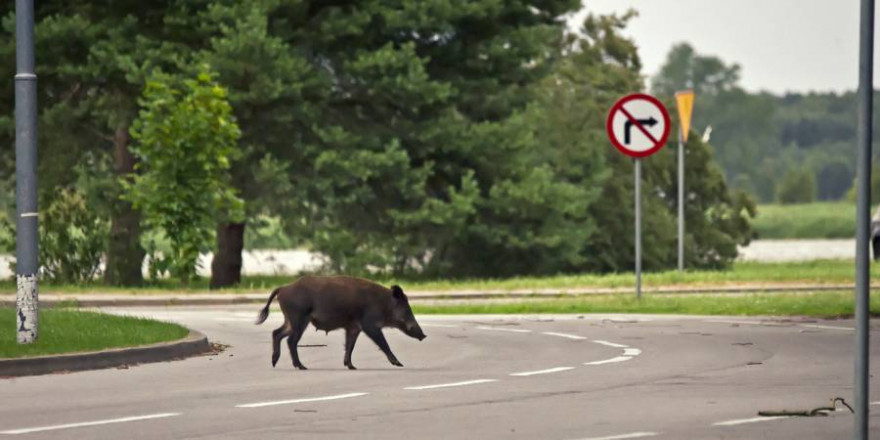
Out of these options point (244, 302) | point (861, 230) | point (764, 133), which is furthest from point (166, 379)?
point (764, 133)

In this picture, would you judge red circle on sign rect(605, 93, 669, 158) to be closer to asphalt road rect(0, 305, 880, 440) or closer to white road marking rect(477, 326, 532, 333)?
white road marking rect(477, 326, 532, 333)

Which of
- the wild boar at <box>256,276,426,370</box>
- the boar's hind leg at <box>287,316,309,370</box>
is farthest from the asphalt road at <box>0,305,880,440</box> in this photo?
the wild boar at <box>256,276,426,370</box>

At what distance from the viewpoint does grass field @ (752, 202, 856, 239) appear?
108250 mm

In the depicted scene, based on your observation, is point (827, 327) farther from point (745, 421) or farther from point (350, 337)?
point (745, 421)

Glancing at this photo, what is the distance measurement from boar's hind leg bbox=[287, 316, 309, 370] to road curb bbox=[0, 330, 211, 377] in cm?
177

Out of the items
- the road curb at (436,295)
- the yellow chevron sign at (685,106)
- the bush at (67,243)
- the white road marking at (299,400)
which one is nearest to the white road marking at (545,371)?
the white road marking at (299,400)

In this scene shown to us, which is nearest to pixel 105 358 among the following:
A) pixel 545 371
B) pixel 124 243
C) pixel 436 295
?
pixel 545 371

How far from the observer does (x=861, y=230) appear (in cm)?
934

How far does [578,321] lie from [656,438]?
1352cm

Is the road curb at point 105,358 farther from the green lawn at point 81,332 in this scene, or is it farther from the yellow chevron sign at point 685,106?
the yellow chevron sign at point 685,106

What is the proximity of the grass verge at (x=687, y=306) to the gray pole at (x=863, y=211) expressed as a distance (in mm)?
16064

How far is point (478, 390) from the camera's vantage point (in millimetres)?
14891

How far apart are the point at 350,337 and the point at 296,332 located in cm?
49

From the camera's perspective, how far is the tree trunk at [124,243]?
40.8 meters
